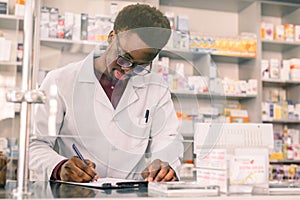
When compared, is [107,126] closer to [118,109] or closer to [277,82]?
[118,109]

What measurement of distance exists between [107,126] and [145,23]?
37 centimetres

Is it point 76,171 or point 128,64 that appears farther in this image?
point 128,64

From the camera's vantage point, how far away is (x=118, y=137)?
4.80 feet

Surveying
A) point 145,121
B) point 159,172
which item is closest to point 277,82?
point 145,121

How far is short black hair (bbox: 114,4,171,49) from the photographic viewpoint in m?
1.43

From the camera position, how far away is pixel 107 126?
1.48 metres

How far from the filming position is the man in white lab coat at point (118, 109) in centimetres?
142

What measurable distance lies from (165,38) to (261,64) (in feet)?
8.70

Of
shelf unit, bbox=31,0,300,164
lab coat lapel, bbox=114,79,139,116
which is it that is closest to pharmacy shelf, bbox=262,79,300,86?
shelf unit, bbox=31,0,300,164

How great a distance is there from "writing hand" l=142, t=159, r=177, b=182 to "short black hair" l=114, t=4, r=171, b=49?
1.33ft

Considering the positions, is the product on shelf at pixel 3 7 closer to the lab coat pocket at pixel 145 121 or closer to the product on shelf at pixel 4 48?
the product on shelf at pixel 4 48

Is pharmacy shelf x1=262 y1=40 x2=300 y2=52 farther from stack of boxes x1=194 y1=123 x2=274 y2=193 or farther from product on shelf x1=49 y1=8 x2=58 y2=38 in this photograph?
stack of boxes x1=194 y1=123 x2=274 y2=193

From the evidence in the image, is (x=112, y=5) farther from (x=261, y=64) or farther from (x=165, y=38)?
(x=165, y=38)

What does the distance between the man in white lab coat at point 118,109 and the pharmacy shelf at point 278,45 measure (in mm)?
2756
